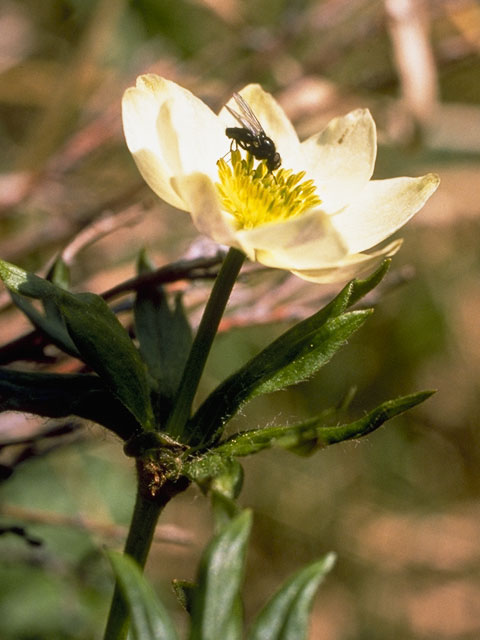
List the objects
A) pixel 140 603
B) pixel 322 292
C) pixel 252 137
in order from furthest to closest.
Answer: pixel 322 292 < pixel 252 137 < pixel 140 603

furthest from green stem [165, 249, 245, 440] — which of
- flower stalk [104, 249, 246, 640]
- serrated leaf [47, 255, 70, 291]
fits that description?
serrated leaf [47, 255, 70, 291]

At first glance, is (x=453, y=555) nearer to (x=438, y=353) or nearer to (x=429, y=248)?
(x=438, y=353)

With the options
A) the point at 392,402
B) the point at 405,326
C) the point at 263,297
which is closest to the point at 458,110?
the point at 405,326

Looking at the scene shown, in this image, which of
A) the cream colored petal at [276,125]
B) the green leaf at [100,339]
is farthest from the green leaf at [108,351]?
the cream colored petal at [276,125]

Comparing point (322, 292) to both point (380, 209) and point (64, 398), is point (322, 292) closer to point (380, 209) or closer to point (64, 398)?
point (380, 209)

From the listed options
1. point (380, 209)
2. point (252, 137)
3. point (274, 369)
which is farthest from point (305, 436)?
point (252, 137)

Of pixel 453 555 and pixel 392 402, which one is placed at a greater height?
pixel 392 402
